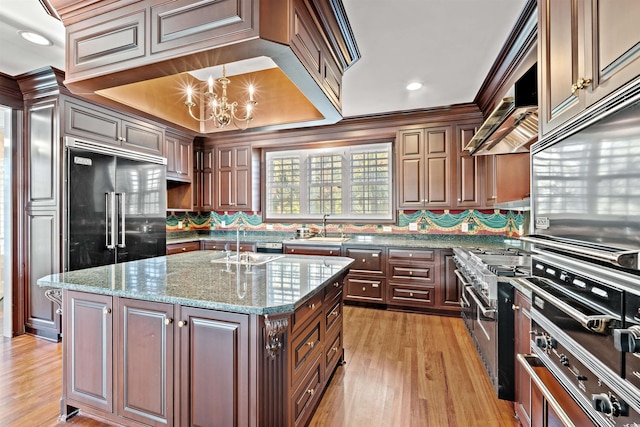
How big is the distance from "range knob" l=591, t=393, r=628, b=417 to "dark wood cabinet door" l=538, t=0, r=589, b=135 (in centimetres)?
91

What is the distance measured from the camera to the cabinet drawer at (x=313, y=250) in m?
4.07

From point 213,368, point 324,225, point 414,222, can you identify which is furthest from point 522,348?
point 324,225

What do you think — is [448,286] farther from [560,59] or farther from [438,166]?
[560,59]

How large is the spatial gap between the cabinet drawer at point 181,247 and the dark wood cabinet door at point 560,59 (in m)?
4.28

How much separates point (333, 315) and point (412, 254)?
6.26ft

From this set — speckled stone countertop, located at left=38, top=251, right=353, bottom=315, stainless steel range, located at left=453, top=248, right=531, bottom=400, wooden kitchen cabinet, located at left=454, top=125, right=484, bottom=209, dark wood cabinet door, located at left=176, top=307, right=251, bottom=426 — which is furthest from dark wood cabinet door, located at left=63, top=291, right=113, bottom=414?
wooden kitchen cabinet, located at left=454, top=125, right=484, bottom=209

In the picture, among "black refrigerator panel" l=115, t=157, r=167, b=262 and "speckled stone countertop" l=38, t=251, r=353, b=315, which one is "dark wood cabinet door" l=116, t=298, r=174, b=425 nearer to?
"speckled stone countertop" l=38, t=251, r=353, b=315

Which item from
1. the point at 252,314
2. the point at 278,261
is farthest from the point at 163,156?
the point at 252,314

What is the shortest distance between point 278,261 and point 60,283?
4.38 ft

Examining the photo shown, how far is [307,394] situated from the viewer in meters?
1.76

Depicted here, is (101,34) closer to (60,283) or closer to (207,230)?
(60,283)

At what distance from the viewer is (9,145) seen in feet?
10.0

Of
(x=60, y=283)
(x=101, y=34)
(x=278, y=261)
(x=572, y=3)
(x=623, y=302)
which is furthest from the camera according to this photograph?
(x=278, y=261)

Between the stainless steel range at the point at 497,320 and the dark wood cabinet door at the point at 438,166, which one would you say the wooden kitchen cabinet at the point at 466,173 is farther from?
the stainless steel range at the point at 497,320
